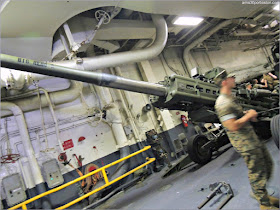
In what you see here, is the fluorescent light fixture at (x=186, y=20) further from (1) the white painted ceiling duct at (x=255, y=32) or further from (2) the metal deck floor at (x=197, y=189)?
(1) the white painted ceiling duct at (x=255, y=32)

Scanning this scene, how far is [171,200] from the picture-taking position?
3.62 m

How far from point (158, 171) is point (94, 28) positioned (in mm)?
4425

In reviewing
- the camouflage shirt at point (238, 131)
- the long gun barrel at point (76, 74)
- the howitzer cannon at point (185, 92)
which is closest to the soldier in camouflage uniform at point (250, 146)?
the camouflage shirt at point (238, 131)

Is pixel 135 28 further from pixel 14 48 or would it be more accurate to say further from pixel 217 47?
pixel 217 47

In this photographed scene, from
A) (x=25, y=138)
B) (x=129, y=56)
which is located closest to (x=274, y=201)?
(x=129, y=56)

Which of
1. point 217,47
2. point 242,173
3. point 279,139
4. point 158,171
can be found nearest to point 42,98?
point 158,171

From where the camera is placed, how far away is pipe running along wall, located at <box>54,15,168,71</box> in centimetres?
479

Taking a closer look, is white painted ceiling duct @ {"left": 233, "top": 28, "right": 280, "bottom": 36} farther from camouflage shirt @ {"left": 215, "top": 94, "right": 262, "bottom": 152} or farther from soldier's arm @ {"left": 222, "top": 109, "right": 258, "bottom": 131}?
soldier's arm @ {"left": 222, "top": 109, "right": 258, "bottom": 131}

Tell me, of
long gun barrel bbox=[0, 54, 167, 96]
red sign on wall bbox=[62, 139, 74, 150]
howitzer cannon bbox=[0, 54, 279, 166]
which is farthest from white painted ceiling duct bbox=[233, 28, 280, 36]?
red sign on wall bbox=[62, 139, 74, 150]

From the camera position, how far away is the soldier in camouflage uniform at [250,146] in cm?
233

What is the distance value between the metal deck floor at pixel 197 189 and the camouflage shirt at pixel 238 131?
778mm

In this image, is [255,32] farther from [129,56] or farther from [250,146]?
[250,146]

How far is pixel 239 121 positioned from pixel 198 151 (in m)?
2.76

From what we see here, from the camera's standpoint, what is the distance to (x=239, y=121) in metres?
2.36
